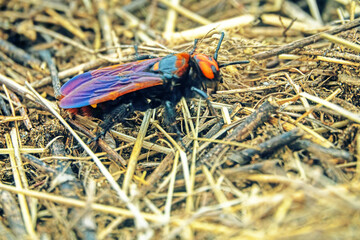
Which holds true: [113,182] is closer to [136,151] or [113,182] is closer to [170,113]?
[136,151]

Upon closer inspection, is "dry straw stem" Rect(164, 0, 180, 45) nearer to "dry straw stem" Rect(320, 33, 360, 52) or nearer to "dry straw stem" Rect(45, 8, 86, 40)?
"dry straw stem" Rect(45, 8, 86, 40)

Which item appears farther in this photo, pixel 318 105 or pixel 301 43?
pixel 301 43

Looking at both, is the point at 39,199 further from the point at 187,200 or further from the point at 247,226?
the point at 247,226

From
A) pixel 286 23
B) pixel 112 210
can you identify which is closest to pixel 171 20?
pixel 286 23

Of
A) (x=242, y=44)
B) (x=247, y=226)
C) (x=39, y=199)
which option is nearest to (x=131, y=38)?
(x=242, y=44)

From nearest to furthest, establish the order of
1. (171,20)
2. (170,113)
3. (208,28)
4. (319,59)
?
(170,113), (319,59), (208,28), (171,20)

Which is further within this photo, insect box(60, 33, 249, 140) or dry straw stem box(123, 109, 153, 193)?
insect box(60, 33, 249, 140)

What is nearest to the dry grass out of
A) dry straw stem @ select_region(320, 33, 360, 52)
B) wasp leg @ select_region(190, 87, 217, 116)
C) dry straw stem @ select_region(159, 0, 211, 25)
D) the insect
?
dry straw stem @ select_region(320, 33, 360, 52)
